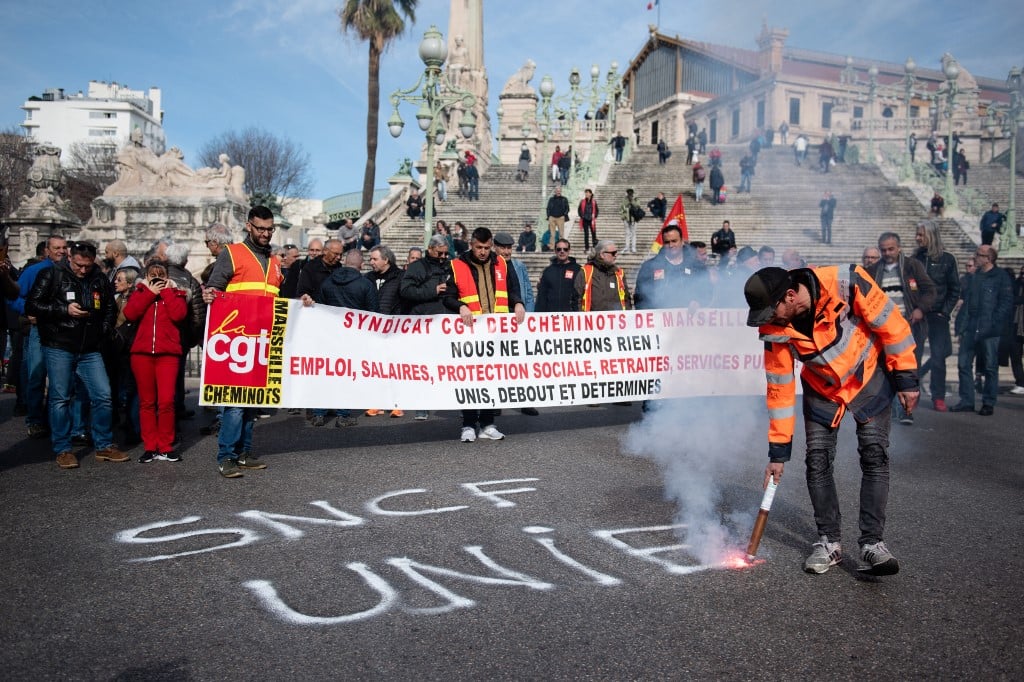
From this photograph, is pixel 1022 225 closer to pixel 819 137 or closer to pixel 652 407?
pixel 652 407

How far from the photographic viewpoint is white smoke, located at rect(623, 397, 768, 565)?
192 inches

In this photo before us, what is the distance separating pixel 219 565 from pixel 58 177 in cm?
2527

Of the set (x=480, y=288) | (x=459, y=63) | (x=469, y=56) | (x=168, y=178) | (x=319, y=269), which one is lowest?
(x=480, y=288)

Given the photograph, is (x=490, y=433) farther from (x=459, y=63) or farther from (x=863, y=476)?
(x=459, y=63)

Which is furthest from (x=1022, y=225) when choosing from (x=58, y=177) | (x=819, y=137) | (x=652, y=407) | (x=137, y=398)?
(x=819, y=137)

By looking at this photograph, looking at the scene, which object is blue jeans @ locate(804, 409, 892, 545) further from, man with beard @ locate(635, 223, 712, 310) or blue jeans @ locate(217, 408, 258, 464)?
man with beard @ locate(635, 223, 712, 310)

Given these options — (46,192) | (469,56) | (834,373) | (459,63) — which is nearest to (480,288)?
(834,373)

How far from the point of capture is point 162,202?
84.5ft

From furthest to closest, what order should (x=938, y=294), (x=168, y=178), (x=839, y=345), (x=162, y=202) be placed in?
(x=168, y=178), (x=162, y=202), (x=938, y=294), (x=839, y=345)

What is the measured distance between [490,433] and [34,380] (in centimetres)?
443

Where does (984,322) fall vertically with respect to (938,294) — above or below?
below

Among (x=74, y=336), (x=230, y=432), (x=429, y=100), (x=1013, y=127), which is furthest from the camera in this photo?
(x=1013, y=127)

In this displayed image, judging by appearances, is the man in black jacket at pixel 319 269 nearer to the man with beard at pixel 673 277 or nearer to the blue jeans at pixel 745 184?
the man with beard at pixel 673 277

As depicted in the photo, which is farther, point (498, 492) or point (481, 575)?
point (498, 492)
